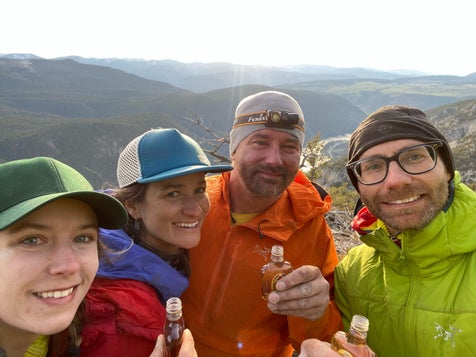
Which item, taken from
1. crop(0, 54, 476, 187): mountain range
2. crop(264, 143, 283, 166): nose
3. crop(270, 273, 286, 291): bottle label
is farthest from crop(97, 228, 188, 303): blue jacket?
crop(0, 54, 476, 187): mountain range

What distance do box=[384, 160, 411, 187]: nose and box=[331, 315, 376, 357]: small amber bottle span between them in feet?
3.90

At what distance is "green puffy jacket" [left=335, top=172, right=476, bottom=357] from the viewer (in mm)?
2383

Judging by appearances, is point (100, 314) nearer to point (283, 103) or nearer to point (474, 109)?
point (283, 103)

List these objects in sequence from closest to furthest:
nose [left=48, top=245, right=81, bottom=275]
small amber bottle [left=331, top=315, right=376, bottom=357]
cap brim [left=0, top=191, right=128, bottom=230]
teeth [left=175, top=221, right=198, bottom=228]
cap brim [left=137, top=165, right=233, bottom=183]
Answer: cap brim [left=0, top=191, right=128, bottom=230], nose [left=48, top=245, right=81, bottom=275], small amber bottle [left=331, top=315, right=376, bottom=357], cap brim [left=137, top=165, right=233, bottom=183], teeth [left=175, top=221, right=198, bottom=228]

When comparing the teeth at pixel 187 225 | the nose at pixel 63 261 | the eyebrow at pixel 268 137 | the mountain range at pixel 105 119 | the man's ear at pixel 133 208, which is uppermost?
the eyebrow at pixel 268 137

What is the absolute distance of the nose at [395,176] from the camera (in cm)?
267

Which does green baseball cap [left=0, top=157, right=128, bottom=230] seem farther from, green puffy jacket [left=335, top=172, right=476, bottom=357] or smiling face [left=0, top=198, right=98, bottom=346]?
green puffy jacket [left=335, top=172, right=476, bottom=357]

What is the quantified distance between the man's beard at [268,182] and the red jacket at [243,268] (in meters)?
0.16

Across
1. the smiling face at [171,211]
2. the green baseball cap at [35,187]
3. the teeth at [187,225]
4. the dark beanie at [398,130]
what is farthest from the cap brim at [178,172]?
the dark beanie at [398,130]

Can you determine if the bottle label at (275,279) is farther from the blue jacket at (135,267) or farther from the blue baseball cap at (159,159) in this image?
the blue baseball cap at (159,159)

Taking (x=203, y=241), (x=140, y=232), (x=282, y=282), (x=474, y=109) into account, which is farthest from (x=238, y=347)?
(x=474, y=109)

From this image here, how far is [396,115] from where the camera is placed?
2.81 m

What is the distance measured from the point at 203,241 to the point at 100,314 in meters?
1.43

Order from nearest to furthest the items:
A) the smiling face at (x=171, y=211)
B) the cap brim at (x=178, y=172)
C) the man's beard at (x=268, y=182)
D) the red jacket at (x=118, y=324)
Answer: the red jacket at (x=118, y=324)
the cap brim at (x=178, y=172)
the smiling face at (x=171, y=211)
the man's beard at (x=268, y=182)
